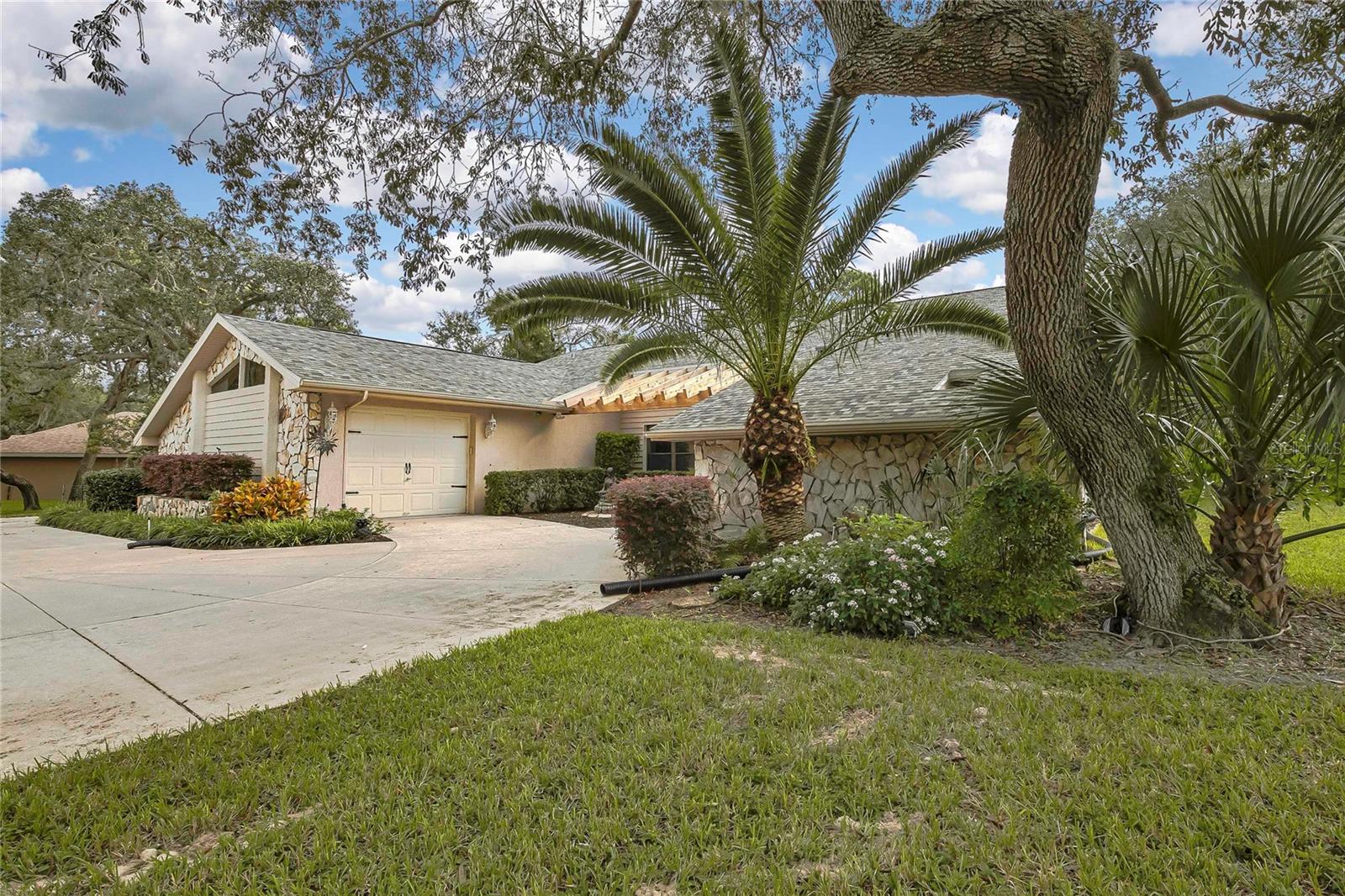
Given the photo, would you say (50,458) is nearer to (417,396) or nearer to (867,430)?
(417,396)

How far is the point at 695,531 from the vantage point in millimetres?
7020

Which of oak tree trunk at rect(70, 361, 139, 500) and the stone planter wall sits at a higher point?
oak tree trunk at rect(70, 361, 139, 500)

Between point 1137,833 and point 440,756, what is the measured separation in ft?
8.92

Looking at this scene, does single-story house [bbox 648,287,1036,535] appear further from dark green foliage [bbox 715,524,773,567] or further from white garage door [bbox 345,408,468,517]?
white garage door [bbox 345,408,468,517]

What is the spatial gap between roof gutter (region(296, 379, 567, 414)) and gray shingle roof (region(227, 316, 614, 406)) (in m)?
0.05

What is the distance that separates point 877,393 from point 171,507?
13596 mm

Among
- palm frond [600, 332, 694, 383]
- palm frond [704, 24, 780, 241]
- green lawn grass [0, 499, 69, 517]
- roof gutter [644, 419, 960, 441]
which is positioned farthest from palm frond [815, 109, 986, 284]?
green lawn grass [0, 499, 69, 517]

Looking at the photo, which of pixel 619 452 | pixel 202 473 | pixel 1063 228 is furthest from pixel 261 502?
pixel 1063 228

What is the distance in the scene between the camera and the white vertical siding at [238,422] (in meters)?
13.2

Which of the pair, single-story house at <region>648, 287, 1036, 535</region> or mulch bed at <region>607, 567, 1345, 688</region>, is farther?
single-story house at <region>648, 287, 1036, 535</region>

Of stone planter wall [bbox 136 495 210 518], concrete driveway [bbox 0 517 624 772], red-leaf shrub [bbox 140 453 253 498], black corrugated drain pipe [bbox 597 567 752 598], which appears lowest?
concrete driveway [bbox 0 517 624 772]

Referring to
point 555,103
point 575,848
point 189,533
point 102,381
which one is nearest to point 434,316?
point 102,381

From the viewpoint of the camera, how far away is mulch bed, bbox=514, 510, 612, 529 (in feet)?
42.4

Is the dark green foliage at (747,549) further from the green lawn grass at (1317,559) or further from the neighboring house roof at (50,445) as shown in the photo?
the neighboring house roof at (50,445)
